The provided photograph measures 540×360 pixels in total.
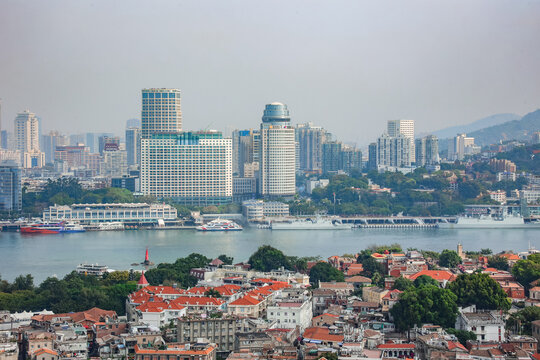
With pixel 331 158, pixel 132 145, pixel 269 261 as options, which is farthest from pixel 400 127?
pixel 269 261

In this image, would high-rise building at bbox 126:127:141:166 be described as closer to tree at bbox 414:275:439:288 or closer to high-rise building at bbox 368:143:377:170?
high-rise building at bbox 368:143:377:170

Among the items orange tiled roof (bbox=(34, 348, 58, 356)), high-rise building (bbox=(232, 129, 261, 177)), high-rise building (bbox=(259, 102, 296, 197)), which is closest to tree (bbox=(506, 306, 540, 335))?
orange tiled roof (bbox=(34, 348, 58, 356))

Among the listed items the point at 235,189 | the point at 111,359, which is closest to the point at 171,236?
the point at 235,189

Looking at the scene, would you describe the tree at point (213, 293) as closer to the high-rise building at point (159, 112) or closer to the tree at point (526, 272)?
the tree at point (526, 272)

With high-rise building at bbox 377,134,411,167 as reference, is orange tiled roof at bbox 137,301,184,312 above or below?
below

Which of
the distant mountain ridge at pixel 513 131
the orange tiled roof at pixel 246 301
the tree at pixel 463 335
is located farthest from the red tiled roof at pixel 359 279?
the distant mountain ridge at pixel 513 131

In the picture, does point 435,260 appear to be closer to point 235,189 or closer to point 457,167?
point 235,189

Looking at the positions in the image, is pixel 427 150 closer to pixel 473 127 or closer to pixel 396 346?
pixel 396 346
